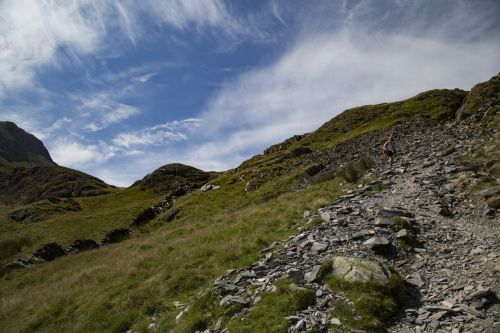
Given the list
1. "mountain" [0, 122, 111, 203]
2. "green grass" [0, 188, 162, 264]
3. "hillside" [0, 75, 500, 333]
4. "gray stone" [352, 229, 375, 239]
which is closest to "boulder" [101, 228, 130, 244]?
"green grass" [0, 188, 162, 264]

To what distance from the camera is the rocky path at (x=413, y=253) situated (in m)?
9.27

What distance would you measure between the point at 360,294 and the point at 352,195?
12306 millimetres

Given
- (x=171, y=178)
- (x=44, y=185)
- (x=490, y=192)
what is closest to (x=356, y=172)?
(x=490, y=192)

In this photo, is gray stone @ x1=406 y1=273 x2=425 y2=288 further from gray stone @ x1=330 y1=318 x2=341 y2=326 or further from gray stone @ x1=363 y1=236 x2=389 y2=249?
gray stone @ x1=330 y1=318 x2=341 y2=326

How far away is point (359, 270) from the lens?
36.6 feet

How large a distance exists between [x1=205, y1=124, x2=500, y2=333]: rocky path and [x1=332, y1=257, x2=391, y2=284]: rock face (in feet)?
2.41

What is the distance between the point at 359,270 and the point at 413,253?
2.95 m

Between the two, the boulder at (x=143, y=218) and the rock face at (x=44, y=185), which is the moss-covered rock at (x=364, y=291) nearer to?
the boulder at (x=143, y=218)

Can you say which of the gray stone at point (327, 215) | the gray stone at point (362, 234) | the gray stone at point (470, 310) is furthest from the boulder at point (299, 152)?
the gray stone at point (470, 310)

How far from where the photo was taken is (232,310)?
11570 mm

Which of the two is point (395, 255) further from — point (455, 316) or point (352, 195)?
point (352, 195)

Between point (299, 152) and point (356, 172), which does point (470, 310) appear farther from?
point (299, 152)

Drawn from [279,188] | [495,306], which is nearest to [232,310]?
[495,306]

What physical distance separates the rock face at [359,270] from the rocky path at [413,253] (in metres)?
0.73
